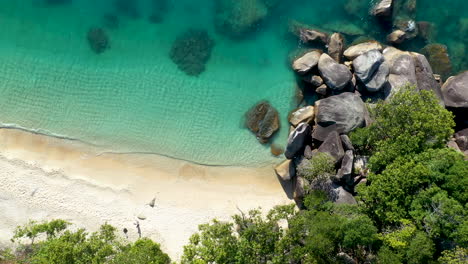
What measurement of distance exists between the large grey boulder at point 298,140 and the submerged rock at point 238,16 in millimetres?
6481

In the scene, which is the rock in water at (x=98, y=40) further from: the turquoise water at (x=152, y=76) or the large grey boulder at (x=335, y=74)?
the large grey boulder at (x=335, y=74)

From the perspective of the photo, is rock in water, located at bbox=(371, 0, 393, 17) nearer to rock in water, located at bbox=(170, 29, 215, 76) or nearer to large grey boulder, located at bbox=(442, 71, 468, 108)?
large grey boulder, located at bbox=(442, 71, 468, 108)

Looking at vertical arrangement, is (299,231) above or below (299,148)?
below

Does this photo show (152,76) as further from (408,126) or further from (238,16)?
(408,126)

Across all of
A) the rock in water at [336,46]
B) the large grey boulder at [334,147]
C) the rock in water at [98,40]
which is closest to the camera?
the large grey boulder at [334,147]

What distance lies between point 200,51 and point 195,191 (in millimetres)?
8061

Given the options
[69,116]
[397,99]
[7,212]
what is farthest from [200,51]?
[7,212]

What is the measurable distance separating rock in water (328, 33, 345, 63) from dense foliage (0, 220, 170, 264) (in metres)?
14.1

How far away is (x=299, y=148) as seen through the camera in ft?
62.5

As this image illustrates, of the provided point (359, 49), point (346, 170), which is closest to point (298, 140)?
point (346, 170)

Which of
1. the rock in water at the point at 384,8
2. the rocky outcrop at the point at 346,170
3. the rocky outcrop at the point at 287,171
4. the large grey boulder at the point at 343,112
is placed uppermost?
the rock in water at the point at 384,8

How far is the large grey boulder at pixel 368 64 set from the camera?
736 inches

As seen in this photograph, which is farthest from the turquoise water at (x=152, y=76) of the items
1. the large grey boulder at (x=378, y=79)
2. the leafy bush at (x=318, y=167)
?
the large grey boulder at (x=378, y=79)

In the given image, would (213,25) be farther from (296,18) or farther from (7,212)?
(7,212)
